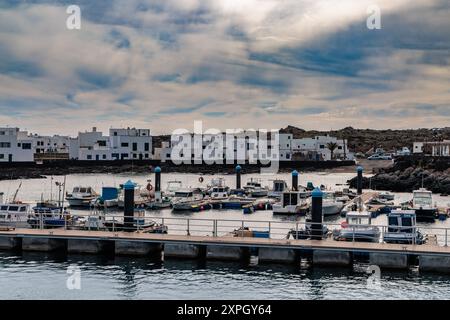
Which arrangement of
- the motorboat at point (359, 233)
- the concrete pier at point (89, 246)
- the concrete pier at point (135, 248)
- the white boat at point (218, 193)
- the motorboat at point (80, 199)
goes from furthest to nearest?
1. the white boat at point (218, 193)
2. the motorboat at point (80, 199)
3. the motorboat at point (359, 233)
4. the concrete pier at point (89, 246)
5. the concrete pier at point (135, 248)

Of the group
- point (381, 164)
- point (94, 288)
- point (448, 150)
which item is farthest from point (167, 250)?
point (381, 164)

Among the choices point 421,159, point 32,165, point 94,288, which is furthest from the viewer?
point 32,165

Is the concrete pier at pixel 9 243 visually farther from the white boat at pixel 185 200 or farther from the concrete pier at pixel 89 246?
the white boat at pixel 185 200

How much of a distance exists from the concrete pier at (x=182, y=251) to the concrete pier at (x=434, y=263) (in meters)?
11.9

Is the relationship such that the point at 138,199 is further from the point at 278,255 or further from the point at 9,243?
the point at 278,255

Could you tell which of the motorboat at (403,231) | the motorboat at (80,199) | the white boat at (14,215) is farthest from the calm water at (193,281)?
the motorboat at (80,199)

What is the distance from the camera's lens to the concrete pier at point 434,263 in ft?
106

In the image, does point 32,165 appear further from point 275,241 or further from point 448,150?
point 275,241

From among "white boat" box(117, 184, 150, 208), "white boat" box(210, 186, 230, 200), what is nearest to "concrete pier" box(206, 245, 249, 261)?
"white boat" box(117, 184, 150, 208)

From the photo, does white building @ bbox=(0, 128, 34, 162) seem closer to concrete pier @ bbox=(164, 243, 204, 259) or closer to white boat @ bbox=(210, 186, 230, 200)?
white boat @ bbox=(210, 186, 230, 200)

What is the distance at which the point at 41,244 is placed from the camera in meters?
37.9

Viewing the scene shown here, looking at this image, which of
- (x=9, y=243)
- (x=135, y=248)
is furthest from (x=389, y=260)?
(x=9, y=243)

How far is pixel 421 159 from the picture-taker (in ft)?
411
